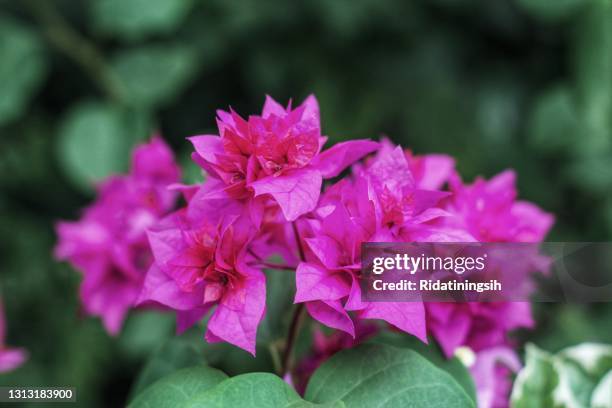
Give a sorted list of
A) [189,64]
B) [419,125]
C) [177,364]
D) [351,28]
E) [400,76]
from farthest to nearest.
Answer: [400,76] → [419,125] → [351,28] → [189,64] → [177,364]

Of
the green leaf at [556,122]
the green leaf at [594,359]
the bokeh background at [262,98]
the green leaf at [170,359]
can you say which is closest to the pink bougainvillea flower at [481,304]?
the green leaf at [594,359]

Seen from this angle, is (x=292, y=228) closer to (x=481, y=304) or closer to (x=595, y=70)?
(x=481, y=304)

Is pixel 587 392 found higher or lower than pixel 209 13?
lower

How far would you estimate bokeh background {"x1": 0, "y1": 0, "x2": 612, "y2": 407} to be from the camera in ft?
4.09

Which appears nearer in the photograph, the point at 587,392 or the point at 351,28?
the point at 587,392

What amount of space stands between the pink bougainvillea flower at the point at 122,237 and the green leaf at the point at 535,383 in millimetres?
364

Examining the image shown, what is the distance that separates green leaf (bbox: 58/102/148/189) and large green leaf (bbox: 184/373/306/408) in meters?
0.79

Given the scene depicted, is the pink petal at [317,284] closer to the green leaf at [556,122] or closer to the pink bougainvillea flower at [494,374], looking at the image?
the pink bougainvillea flower at [494,374]

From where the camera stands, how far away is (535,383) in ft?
2.05

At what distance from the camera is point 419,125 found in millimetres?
1564

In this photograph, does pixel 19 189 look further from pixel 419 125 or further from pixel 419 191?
pixel 419 191

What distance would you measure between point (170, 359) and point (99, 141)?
71cm

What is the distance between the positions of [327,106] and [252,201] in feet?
3.45

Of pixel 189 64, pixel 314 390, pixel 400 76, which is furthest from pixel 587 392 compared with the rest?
pixel 400 76
